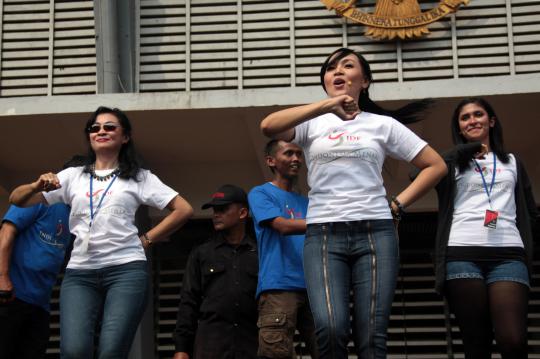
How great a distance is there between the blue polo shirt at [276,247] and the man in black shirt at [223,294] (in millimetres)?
442

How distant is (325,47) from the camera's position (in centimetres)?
874

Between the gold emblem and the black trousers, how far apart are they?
4392mm

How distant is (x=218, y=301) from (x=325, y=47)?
3.64 meters

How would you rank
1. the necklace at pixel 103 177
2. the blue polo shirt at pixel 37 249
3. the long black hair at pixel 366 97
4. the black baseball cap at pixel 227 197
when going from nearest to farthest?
the long black hair at pixel 366 97 < the necklace at pixel 103 177 < the blue polo shirt at pixel 37 249 < the black baseball cap at pixel 227 197

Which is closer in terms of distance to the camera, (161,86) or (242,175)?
(161,86)

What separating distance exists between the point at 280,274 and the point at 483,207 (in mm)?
1257

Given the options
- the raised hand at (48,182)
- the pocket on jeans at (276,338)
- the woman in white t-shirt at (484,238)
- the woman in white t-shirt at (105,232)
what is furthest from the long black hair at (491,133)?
the raised hand at (48,182)

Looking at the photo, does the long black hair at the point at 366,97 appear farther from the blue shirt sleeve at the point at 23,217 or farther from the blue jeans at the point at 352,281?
the blue shirt sleeve at the point at 23,217

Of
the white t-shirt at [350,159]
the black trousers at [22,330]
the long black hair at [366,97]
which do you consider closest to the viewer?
the white t-shirt at [350,159]

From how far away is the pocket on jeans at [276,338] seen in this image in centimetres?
522

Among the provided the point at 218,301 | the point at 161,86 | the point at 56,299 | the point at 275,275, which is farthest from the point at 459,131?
the point at 56,299

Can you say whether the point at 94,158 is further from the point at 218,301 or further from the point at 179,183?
the point at 179,183

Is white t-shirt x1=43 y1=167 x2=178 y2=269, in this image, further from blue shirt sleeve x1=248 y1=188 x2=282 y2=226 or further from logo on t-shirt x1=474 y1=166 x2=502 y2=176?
logo on t-shirt x1=474 y1=166 x2=502 y2=176

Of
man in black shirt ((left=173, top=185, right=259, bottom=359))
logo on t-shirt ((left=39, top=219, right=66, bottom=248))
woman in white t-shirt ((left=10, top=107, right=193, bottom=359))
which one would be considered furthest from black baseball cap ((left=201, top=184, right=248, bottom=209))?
logo on t-shirt ((left=39, top=219, right=66, bottom=248))
